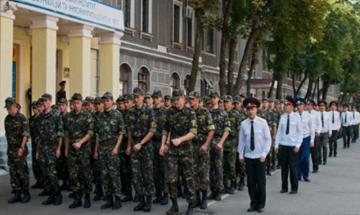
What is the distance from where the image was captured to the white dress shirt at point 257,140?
11.2m

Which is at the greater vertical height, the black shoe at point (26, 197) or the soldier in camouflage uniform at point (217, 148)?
the soldier in camouflage uniform at point (217, 148)

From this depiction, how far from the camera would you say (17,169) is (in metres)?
11.9

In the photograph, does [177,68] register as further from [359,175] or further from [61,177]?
[61,177]

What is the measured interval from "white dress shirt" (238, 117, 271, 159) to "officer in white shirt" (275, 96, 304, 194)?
91.4 inches

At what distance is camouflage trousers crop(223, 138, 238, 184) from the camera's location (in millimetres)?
13531

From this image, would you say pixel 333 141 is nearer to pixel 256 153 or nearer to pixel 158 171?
pixel 158 171

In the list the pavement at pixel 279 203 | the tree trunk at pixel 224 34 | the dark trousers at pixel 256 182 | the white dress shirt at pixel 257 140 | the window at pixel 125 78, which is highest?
the tree trunk at pixel 224 34

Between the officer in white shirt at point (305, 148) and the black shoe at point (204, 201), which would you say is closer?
the black shoe at point (204, 201)

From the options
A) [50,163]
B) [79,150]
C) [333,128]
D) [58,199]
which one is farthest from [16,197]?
→ [333,128]

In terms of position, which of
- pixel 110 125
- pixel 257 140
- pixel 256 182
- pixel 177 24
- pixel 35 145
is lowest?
pixel 256 182

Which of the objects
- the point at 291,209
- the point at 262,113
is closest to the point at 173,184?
the point at 291,209

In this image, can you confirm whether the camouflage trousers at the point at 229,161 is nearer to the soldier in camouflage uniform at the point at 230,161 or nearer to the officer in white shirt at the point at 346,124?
the soldier in camouflage uniform at the point at 230,161

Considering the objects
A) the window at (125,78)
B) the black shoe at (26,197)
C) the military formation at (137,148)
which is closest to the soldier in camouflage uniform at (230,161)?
the military formation at (137,148)

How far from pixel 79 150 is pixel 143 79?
56.5 feet
